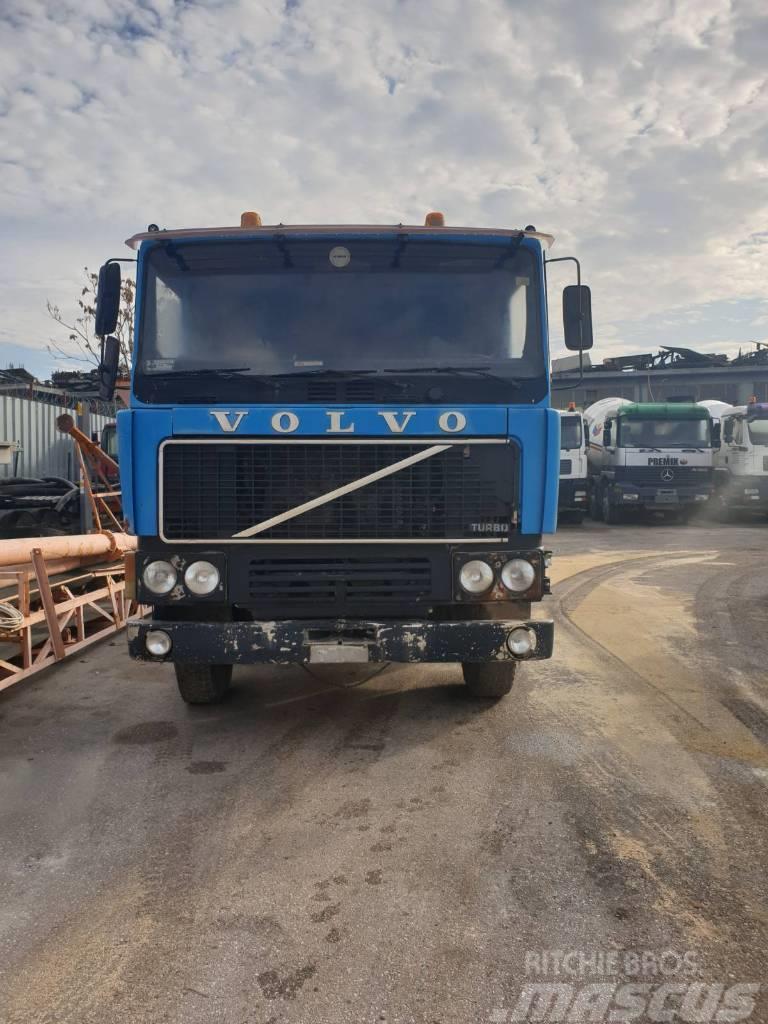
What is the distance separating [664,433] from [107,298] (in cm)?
1602

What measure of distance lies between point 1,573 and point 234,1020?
4.22 meters

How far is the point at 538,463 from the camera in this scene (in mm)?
4297

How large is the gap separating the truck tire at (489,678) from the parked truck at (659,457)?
13987 millimetres

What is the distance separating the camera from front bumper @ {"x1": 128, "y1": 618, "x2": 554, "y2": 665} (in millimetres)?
4148

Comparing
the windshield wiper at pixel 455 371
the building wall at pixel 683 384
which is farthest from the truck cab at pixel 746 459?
the windshield wiper at pixel 455 371

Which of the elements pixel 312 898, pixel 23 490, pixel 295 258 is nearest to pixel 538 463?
pixel 295 258

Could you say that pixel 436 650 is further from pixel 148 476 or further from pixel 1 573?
pixel 1 573

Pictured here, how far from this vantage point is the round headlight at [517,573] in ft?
14.0

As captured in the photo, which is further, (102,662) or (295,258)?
(102,662)

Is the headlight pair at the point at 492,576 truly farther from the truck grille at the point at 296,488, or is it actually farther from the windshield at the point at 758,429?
the windshield at the point at 758,429

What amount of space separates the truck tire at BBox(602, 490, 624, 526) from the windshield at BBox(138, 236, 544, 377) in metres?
15.2

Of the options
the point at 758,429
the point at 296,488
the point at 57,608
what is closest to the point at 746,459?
the point at 758,429

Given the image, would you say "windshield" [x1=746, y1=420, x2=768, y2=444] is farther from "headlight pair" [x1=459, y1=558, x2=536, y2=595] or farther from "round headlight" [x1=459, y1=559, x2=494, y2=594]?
"round headlight" [x1=459, y1=559, x2=494, y2=594]

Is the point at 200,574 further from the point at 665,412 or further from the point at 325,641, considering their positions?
the point at 665,412
